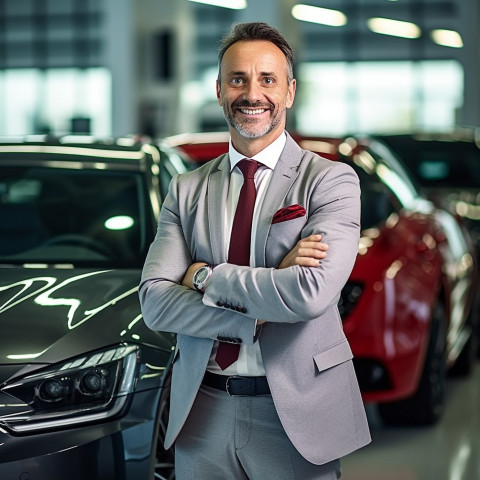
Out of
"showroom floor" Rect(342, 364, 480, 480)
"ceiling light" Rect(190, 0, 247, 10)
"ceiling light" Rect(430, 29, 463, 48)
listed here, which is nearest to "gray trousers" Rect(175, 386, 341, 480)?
"showroom floor" Rect(342, 364, 480, 480)

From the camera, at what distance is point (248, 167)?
2504 mm

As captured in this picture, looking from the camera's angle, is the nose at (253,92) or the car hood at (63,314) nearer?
the nose at (253,92)

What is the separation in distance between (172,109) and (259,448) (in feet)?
56.9

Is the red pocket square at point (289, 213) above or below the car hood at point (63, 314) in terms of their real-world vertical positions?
above

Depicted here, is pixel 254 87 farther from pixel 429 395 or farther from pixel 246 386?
pixel 429 395

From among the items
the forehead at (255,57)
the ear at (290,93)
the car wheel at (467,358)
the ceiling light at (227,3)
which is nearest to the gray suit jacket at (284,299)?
the ear at (290,93)

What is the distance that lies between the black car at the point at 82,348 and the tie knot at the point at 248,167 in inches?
36.5

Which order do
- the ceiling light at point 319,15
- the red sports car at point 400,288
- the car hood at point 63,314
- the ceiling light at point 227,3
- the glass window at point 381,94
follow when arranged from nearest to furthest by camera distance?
the car hood at point 63,314 → the red sports car at point 400,288 → the ceiling light at point 227,3 → the ceiling light at point 319,15 → the glass window at point 381,94

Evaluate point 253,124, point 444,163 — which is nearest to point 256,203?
point 253,124

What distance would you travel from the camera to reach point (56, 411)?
3.06m

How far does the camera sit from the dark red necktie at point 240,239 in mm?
2404

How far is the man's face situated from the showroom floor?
2.69 metres

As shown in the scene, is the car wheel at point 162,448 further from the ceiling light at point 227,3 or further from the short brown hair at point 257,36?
the ceiling light at point 227,3

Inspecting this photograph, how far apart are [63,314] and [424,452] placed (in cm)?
249
